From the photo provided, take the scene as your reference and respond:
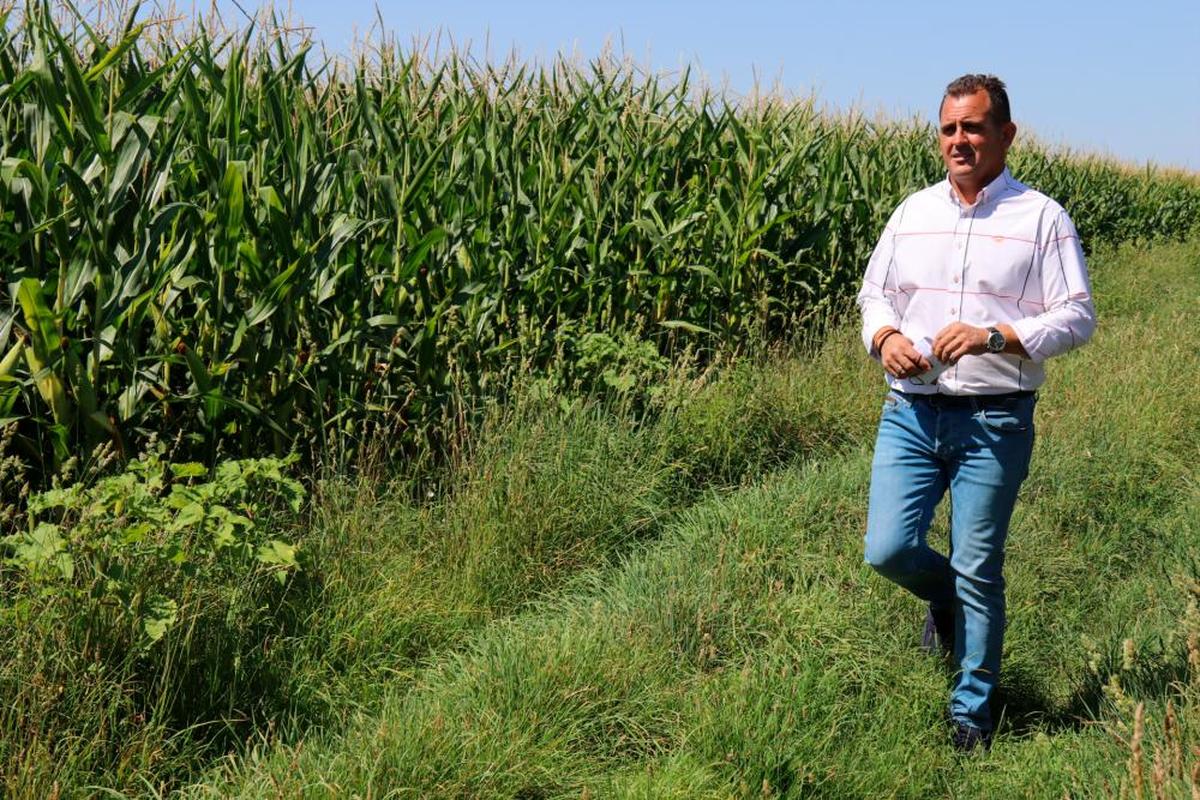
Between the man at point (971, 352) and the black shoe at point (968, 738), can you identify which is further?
the black shoe at point (968, 738)

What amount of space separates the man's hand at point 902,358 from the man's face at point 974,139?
55cm

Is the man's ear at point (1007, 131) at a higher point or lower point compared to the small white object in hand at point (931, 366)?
higher

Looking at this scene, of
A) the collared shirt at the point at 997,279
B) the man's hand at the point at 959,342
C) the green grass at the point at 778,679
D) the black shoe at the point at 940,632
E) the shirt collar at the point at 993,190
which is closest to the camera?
the green grass at the point at 778,679

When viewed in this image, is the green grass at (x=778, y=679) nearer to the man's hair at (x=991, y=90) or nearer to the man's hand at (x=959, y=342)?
the man's hand at (x=959, y=342)

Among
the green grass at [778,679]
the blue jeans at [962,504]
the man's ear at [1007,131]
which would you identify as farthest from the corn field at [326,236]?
the man's ear at [1007,131]

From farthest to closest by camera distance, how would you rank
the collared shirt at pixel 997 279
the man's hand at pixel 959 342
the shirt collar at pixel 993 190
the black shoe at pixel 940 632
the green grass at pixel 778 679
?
the black shoe at pixel 940 632 < the shirt collar at pixel 993 190 < the collared shirt at pixel 997 279 < the man's hand at pixel 959 342 < the green grass at pixel 778 679

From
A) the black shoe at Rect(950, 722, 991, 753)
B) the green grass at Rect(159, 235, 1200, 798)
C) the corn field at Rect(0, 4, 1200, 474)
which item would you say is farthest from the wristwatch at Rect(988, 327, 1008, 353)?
the corn field at Rect(0, 4, 1200, 474)

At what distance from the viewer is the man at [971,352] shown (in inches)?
138

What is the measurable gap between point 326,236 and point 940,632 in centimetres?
294

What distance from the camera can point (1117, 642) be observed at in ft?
14.1

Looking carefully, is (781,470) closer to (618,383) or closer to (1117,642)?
(618,383)

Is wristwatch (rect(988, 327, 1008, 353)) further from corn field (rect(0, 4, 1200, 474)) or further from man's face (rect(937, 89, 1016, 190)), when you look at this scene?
corn field (rect(0, 4, 1200, 474))

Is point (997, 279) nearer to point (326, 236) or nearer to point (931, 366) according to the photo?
point (931, 366)

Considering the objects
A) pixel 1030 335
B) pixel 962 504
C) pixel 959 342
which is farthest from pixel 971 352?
pixel 962 504
